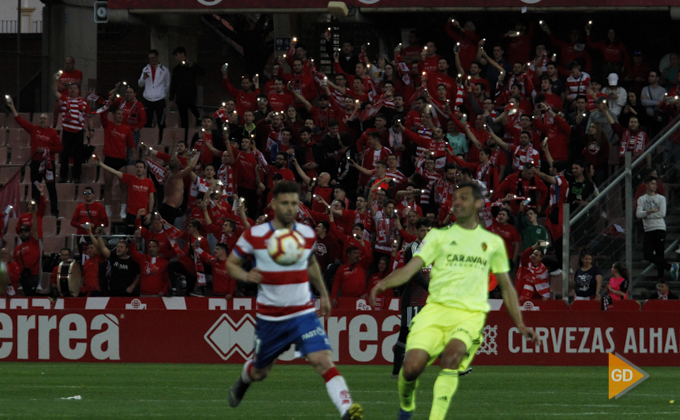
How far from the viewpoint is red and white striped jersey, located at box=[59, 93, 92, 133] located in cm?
2164

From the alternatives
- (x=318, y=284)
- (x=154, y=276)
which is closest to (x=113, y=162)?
(x=154, y=276)

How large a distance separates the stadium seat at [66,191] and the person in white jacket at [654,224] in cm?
1144

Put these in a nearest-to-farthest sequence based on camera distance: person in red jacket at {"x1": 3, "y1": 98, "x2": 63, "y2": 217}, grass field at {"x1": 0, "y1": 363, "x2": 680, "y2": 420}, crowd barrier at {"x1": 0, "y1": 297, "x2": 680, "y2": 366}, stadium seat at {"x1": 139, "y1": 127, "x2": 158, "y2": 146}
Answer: grass field at {"x1": 0, "y1": 363, "x2": 680, "y2": 420}
crowd barrier at {"x1": 0, "y1": 297, "x2": 680, "y2": 366}
person in red jacket at {"x1": 3, "y1": 98, "x2": 63, "y2": 217}
stadium seat at {"x1": 139, "y1": 127, "x2": 158, "y2": 146}

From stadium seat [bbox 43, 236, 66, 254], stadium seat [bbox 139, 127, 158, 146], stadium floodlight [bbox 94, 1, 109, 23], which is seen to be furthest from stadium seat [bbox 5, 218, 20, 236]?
stadium floodlight [bbox 94, 1, 109, 23]

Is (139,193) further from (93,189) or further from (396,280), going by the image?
(396,280)

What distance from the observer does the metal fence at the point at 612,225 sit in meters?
17.3

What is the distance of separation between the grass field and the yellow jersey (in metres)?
2.00

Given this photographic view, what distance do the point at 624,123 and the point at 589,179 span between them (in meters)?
1.91

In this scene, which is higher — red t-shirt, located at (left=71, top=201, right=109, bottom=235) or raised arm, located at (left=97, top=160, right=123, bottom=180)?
raised arm, located at (left=97, top=160, right=123, bottom=180)

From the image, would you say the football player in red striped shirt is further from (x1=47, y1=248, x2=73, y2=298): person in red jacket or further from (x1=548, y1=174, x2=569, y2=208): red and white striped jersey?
(x1=47, y1=248, x2=73, y2=298): person in red jacket

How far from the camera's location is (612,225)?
1753cm

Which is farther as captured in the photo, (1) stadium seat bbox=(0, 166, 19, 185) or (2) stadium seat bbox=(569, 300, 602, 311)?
(1) stadium seat bbox=(0, 166, 19, 185)

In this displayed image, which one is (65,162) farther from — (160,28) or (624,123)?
(624,123)

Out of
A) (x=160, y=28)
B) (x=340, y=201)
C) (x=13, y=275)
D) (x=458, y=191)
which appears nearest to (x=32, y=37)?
(x=160, y=28)
